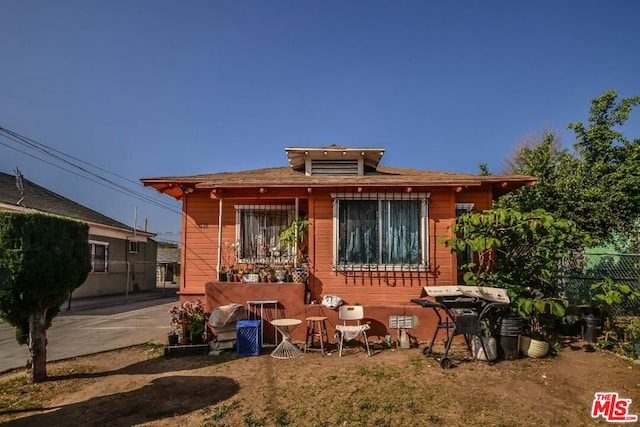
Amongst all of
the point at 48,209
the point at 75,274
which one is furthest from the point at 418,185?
the point at 48,209

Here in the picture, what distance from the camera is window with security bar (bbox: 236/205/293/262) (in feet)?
28.9

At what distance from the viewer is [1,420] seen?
455cm

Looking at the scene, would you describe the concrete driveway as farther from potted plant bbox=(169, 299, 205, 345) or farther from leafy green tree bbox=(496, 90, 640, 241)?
leafy green tree bbox=(496, 90, 640, 241)

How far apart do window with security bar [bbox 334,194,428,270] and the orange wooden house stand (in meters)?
0.02

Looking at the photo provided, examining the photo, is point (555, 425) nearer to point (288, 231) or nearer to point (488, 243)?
point (488, 243)

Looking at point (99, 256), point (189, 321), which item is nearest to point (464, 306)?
point (189, 321)

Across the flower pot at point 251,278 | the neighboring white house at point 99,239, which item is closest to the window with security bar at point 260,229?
the flower pot at point 251,278

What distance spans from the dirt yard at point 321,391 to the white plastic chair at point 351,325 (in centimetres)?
38

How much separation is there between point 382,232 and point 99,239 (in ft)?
53.6

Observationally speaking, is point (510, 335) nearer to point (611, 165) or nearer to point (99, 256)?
point (611, 165)

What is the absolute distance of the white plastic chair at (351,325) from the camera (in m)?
→ 6.82

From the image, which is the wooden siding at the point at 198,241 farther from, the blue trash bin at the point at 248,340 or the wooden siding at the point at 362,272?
the blue trash bin at the point at 248,340

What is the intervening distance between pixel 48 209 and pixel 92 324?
8129mm

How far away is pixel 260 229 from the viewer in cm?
894
